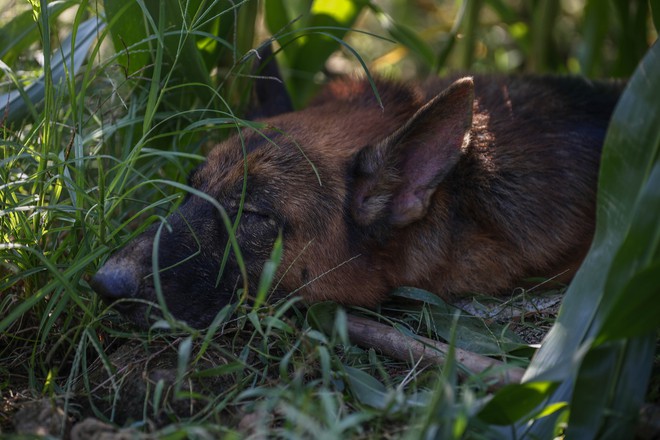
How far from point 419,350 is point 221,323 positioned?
2.40 ft

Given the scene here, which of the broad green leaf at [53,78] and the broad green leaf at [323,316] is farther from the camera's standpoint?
the broad green leaf at [53,78]

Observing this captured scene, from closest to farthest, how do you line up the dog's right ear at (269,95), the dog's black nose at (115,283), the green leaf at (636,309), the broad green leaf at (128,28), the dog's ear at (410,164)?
1. the green leaf at (636,309)
2. the dog's black nose at (115,283)
3. the dog's ear at (410,164)
4. the broad green leaf at (128,28)
5. the dog's right ear at (269,95)

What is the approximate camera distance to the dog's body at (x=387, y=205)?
2.85 m

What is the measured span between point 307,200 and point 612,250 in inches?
49.9

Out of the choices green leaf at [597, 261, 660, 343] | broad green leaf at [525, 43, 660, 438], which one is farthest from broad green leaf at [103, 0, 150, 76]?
green leaf at [597, 261, 660, 343]

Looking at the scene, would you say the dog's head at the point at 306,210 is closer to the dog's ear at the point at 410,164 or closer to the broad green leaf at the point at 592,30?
the dog's ear at the point at 410,164

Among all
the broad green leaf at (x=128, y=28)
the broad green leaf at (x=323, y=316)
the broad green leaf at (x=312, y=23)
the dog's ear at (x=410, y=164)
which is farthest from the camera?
the broad green leaf at (x=312, y=23)

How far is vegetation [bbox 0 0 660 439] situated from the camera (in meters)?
2.00

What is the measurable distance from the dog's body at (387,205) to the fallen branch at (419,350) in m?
0.24

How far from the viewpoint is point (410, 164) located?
3062 mm

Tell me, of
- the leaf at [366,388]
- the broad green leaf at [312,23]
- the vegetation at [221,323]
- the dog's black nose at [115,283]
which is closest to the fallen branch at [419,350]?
the vegetation at [221,323]

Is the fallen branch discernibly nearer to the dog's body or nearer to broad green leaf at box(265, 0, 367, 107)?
the dog's body

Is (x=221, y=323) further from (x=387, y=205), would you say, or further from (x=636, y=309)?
(x=636, y=309)

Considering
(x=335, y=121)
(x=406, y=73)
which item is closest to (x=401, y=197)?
(x=335, y=121)
